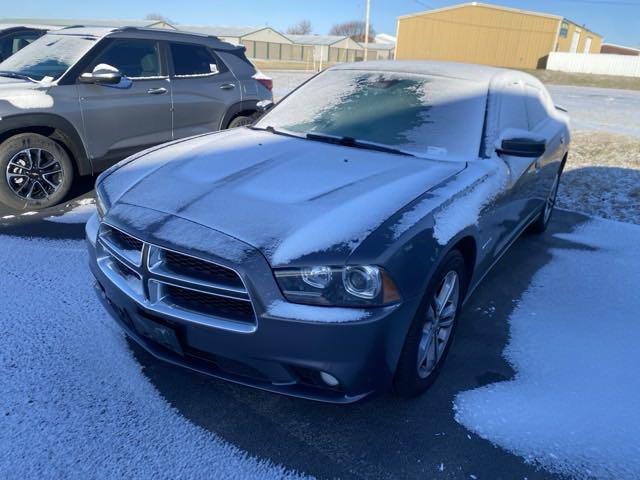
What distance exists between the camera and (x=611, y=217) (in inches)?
222

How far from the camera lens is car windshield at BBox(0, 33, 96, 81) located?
196 inches

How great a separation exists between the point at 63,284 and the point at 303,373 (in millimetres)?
2254

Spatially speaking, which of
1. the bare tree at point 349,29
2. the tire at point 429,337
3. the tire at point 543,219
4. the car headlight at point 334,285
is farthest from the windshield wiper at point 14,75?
the bare tree at point 349,29

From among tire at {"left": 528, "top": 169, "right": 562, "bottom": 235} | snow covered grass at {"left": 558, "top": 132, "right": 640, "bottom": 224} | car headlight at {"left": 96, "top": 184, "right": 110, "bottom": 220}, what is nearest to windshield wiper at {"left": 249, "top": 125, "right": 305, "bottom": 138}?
car headlight at {"left": 96, "top": 184, "right": 110, "bottom": 220}

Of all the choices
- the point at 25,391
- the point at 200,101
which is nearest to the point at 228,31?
the point at 200,101

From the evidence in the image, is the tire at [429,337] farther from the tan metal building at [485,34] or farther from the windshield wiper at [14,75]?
the tan metal building at [485,34]

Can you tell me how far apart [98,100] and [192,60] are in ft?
4.56

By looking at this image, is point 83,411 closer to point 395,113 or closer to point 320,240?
point 320,240

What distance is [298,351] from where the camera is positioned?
196 centimetres

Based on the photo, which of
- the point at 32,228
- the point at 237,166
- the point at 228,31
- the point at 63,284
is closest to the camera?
the point at 237,166

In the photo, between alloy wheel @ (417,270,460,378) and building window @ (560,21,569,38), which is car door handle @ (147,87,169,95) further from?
building window @ (560,21,569,38)

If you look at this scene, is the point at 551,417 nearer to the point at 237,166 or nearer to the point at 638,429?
the point at 638,429

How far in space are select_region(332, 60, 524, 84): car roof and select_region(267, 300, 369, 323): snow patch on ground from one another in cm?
225

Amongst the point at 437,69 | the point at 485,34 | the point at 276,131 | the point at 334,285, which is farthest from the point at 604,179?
the point at 485,34
